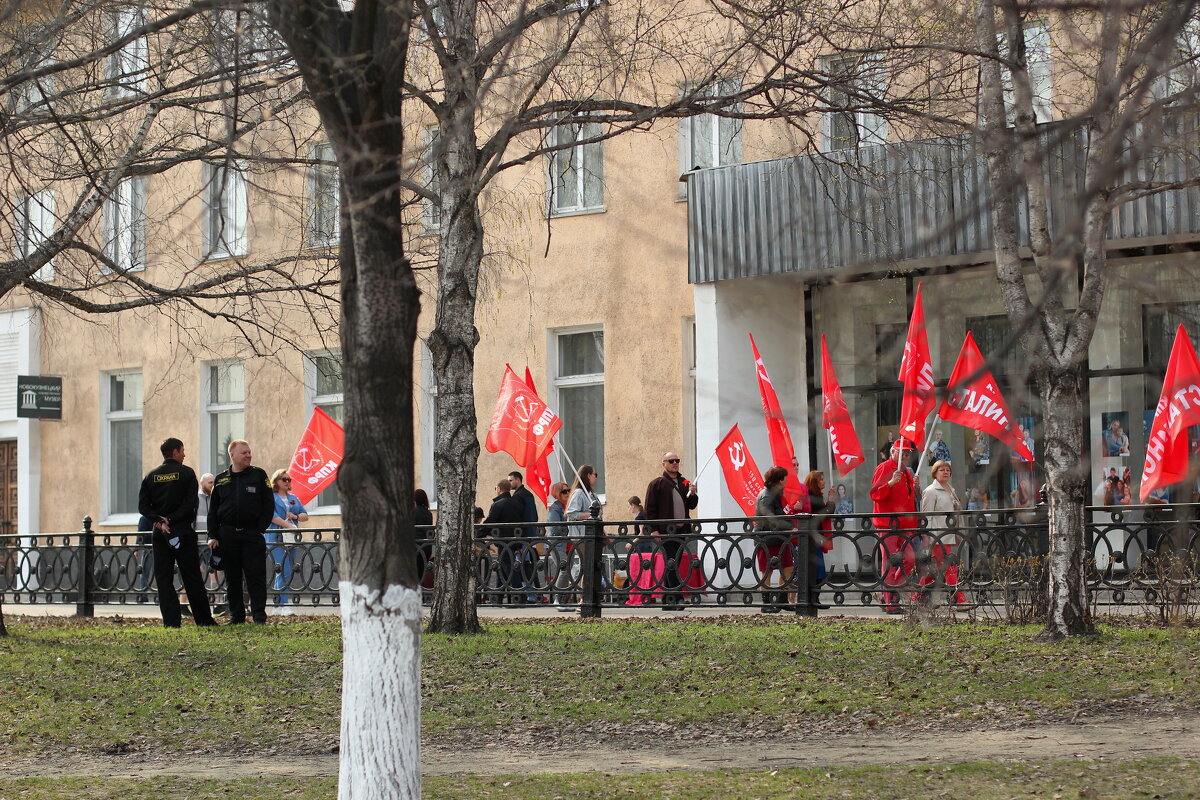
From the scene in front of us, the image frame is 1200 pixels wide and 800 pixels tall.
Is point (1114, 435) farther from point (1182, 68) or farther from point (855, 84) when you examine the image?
point (1182, 68)

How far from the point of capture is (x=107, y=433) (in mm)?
30375

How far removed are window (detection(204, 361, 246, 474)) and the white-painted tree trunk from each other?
74.1ft

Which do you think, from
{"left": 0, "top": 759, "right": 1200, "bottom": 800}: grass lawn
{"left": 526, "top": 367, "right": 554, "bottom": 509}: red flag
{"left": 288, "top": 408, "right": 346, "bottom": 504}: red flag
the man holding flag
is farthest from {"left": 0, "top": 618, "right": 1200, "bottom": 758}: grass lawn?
{"left": 288, "top": 408, "right": 346, "bottom": 504}: red flag

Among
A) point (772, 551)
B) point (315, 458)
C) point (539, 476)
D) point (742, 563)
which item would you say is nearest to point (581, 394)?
point (539, 476)

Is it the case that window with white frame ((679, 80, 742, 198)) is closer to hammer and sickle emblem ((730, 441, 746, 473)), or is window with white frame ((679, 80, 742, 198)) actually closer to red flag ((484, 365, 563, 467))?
red flag ((484, 365, 563, 467))

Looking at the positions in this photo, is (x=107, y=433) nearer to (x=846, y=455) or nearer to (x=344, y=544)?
(x=846, y=455)

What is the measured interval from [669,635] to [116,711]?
197 inches

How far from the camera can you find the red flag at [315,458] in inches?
855

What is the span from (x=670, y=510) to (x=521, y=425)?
2266mm

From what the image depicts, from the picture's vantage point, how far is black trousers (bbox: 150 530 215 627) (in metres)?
16.2

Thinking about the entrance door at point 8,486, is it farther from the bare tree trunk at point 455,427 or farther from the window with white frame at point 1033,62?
the window with white frame at point 1033,62

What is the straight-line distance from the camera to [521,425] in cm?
1959

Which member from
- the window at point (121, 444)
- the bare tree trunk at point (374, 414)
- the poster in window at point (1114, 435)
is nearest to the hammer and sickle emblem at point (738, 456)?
the poster in window at point (1114, 435)

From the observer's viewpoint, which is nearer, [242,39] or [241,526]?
[242,39]
